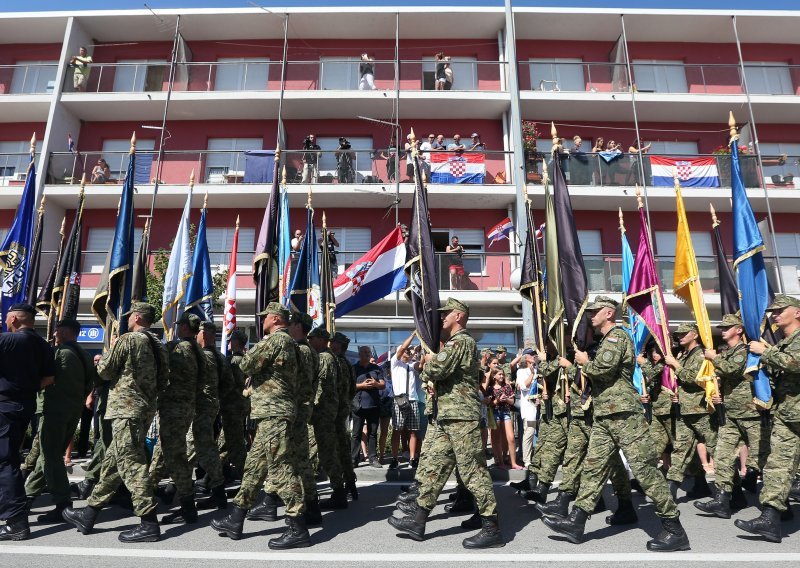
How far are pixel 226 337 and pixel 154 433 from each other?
1802 mm

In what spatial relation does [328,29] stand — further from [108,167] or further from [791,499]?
[791,499]

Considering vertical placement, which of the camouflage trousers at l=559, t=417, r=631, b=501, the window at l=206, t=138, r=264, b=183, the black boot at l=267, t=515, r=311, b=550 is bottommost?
the black boot at l=267, t=515, r=311, b=550

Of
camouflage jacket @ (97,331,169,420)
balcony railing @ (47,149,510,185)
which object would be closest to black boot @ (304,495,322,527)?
camouflage jacket @ (97,331,169,420)

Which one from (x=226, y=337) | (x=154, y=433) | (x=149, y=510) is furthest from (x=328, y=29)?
(x=149, y=510)

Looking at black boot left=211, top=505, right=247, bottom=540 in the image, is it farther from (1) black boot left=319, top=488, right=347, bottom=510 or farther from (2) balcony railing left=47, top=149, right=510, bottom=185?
(2) balcony railing left=47, top=149, right=510, bottom=185

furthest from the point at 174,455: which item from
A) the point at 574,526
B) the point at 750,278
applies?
the point at 750,278

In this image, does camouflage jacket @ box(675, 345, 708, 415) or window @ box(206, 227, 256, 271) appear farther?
window @ box(206, 227, 256, 271)

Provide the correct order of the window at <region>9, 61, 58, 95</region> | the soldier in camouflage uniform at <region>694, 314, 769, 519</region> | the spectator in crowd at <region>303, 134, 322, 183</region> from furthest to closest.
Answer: the window at <region>9, 61, 58, 95</region>, the spectator in crowd at <region>303, 134, 322, 183</region>, the soldier in camouflage uniform at <region>694, 314, 769, 519</region>

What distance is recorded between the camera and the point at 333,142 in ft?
56.1

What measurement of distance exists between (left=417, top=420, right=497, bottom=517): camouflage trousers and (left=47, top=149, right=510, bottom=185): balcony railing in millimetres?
11465

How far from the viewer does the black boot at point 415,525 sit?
14.7 feet

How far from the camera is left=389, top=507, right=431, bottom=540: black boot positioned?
14.7 feet

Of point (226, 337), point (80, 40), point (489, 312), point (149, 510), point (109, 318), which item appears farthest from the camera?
point (80, 40)

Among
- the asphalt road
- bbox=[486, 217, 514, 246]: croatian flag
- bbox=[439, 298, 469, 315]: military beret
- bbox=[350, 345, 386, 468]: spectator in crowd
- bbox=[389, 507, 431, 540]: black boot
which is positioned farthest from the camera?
bbox=[486, 217, 514, 246]: croatian flag
